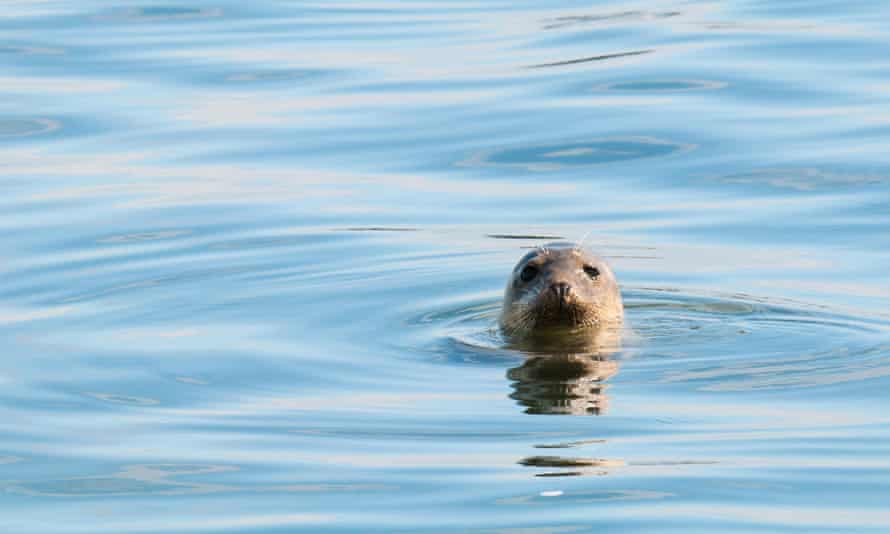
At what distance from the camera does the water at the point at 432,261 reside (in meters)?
7.43

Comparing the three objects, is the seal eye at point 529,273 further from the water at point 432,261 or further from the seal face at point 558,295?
the water at point 432,261

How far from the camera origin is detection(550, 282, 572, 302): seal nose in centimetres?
1063

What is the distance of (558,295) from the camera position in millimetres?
10625

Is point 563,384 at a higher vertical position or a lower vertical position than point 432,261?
lower

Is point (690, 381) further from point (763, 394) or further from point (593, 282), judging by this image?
point (593, 282)

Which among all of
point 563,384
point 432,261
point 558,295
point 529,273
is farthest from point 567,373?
point 432,261

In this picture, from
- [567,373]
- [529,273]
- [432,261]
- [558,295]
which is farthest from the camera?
[432,261]

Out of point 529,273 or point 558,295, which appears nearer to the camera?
point 558,295

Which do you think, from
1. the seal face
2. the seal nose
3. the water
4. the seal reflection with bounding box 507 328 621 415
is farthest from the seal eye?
the water

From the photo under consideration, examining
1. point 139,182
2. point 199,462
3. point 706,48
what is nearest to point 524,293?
point 199,462

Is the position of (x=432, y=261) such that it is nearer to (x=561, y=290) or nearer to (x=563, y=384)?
(x=561, y=290)

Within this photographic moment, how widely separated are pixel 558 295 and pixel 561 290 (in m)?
0.03

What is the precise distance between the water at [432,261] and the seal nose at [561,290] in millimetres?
393

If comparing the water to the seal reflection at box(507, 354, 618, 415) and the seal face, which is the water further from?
the seal face
